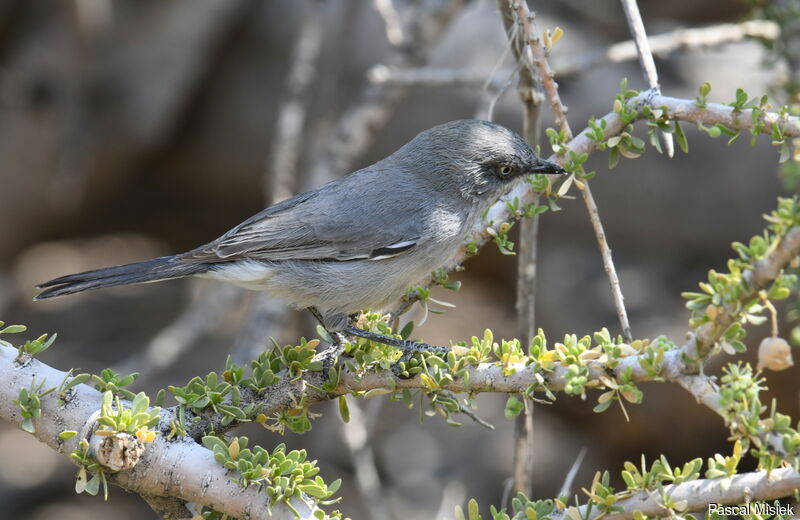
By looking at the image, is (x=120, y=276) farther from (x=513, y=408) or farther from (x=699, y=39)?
(x=699, y=39)

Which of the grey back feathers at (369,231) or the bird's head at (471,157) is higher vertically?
the bird's head at (471,157)

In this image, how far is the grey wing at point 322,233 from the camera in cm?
323

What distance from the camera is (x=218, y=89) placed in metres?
6.24

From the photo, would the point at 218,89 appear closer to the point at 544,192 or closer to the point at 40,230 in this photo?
the point at 40,230

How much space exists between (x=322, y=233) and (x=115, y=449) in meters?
1.51

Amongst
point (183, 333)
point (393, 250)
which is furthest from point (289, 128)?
point (393, 250)

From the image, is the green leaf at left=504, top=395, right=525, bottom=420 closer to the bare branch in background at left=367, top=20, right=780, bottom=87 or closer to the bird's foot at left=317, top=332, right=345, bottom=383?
the bird's foot at left=317, top=332, right=345, bottom=383

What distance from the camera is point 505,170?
328 centimetres

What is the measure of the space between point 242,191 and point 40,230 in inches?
63.1

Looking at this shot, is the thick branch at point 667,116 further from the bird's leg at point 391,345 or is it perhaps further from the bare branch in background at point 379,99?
the bare branch in background at point 379,99

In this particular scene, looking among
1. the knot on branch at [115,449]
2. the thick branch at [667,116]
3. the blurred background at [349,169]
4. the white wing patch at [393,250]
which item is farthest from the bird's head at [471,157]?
the blurred background at [349,169]

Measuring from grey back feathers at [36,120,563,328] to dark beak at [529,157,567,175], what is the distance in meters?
0.03

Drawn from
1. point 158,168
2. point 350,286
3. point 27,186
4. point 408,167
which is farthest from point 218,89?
point 350,286

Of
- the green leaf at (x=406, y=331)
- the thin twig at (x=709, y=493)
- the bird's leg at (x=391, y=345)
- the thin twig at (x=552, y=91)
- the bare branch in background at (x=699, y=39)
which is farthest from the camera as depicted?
the bare branch in background at (x=699, y=39)
